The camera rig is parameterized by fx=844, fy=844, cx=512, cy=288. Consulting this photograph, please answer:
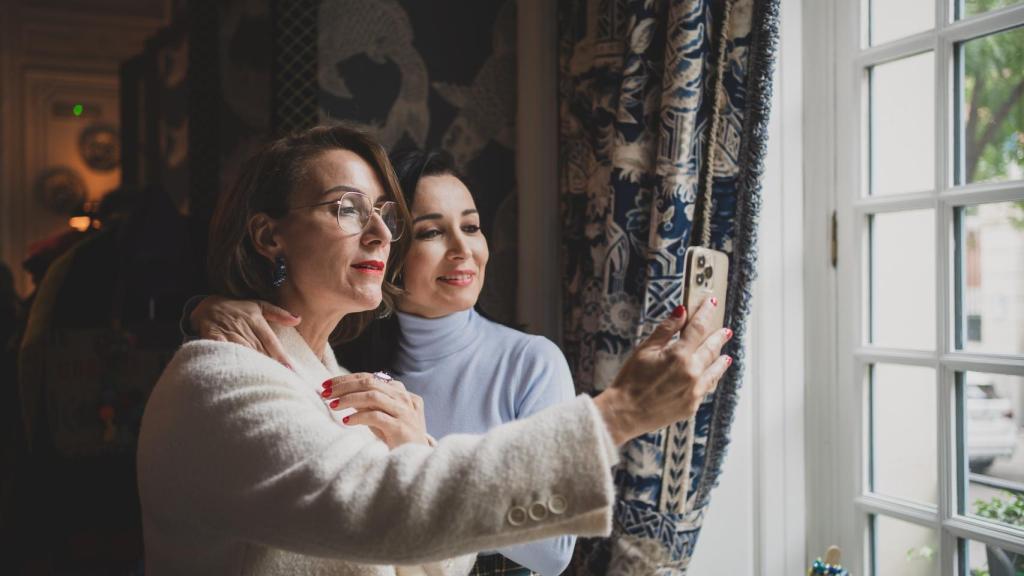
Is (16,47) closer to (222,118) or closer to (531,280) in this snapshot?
(222,118)

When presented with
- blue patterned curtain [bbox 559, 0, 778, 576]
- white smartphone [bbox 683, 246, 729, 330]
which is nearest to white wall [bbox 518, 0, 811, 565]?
blue patterned curtain [bbox 559, 0, 778, 576]

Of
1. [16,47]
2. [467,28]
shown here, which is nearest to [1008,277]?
[467,28]

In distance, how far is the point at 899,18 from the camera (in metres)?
1.86

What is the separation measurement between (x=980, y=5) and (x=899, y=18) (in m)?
0.19

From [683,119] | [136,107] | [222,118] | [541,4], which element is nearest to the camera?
[683,119]

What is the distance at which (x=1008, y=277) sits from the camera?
1666 millimetres

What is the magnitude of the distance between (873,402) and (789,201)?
503 mm

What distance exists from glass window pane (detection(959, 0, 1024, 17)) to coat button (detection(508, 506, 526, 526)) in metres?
1.42

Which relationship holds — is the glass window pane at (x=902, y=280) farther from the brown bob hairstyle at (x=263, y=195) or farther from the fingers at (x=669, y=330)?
the brown bob hairstyle at (x=263, y=195)

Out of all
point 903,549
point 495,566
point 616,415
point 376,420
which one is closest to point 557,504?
point 616,415

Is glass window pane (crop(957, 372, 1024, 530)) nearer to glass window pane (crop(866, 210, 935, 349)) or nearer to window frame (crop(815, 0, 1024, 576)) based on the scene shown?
window frame (crop(815, 0, 1024, 576))

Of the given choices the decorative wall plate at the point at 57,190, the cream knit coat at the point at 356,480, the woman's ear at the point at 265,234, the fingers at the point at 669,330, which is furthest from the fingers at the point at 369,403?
the decorative wall plate at the point at 57,190

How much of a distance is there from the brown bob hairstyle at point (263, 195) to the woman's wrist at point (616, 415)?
53 cm

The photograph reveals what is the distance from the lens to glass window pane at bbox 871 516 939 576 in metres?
1.83
